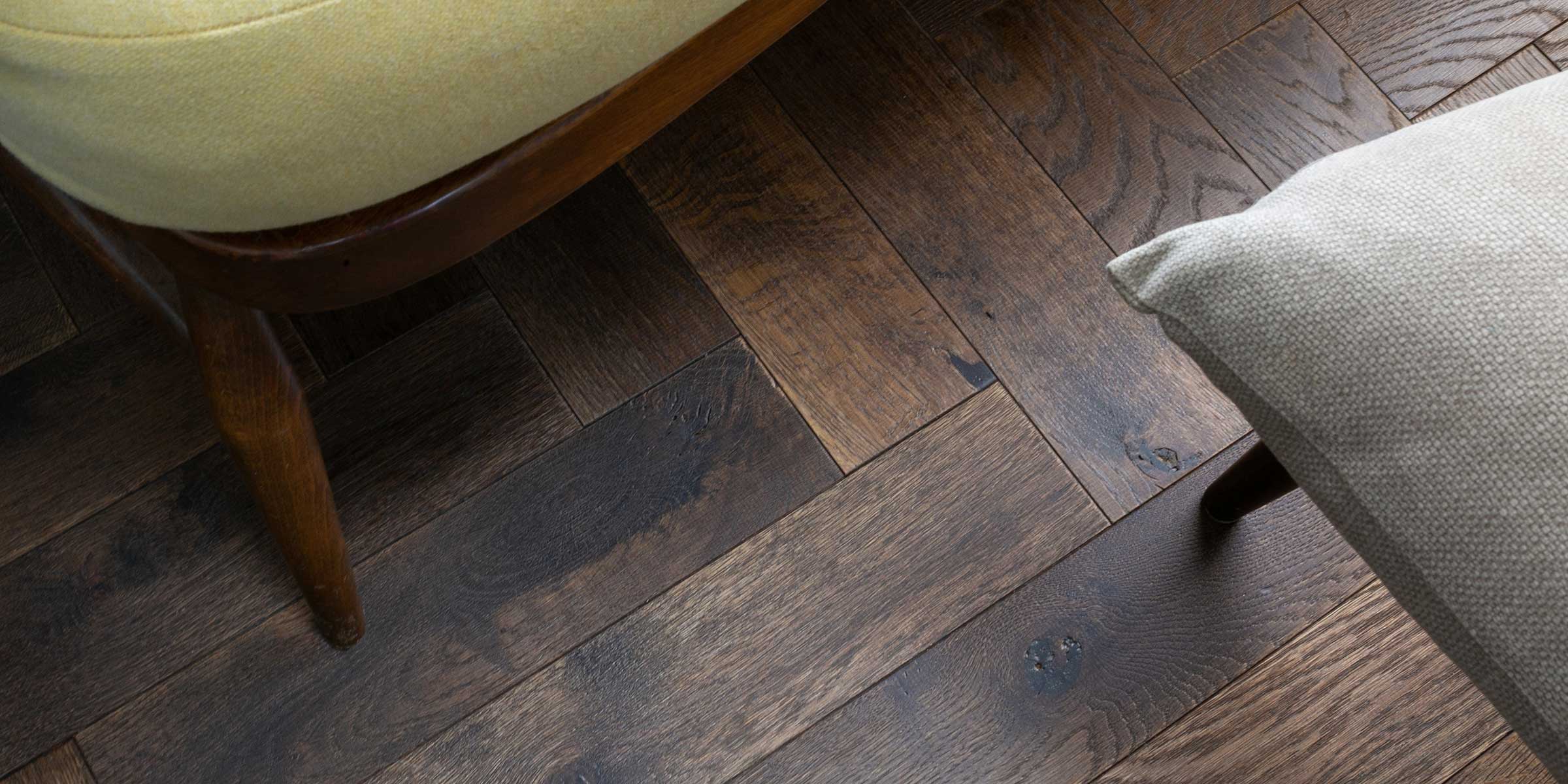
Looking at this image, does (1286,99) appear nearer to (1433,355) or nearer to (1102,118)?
(1102,118)

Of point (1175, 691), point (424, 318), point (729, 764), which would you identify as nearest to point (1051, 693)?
point (1175, 691)

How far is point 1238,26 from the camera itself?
0.83 m

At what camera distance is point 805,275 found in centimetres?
76

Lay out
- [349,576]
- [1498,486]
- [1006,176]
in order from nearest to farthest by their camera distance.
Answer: [1498,486]
[349,576]
[1006,176]

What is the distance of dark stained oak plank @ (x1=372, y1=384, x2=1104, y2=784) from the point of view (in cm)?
67

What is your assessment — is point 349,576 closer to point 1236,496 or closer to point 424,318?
point 424,318

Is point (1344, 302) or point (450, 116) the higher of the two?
point (450, 116)

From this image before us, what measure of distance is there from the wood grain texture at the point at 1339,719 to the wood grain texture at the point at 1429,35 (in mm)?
361

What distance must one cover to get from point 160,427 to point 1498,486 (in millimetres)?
684

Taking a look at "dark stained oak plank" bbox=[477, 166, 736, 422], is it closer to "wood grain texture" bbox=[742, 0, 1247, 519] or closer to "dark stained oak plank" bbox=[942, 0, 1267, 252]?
"wood grain texture" bbox=[742, 0, 1247, 519]

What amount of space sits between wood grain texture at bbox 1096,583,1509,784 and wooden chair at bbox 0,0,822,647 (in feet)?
1.44

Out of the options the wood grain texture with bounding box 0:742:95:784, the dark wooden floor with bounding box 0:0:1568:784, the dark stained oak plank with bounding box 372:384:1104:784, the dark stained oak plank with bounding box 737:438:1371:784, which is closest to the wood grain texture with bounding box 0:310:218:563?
the dark wooden floor with bounding box 0:0:1568:784

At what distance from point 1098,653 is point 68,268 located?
67 cm

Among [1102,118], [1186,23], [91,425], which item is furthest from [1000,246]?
[91,425]
